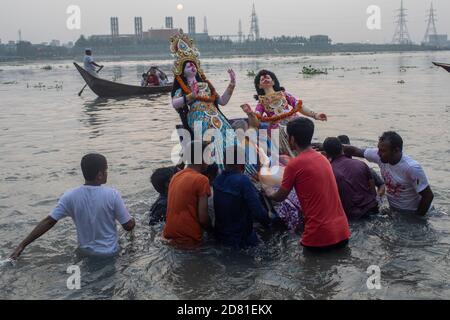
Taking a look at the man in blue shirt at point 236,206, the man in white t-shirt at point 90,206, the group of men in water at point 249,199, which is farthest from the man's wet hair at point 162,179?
the man in white t-shirt at point 90,206

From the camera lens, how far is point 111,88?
20.5 meters

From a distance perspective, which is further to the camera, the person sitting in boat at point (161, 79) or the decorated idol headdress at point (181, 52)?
the person sitting in boat at point (161, 79)

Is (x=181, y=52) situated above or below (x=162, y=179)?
above

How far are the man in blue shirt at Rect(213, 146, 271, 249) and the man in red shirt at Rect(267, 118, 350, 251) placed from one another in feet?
0.77

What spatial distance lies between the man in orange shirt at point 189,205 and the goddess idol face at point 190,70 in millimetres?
1794

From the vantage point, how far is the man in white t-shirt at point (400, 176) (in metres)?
5.34

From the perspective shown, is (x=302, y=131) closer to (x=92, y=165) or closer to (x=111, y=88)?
(x=92, y=165)

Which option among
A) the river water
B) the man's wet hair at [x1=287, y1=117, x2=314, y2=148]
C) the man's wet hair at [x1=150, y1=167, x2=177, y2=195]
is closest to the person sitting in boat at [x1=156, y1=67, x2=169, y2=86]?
the river water

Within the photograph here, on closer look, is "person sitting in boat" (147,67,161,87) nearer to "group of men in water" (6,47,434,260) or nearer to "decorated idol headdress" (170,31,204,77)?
"decorated idol headdress" (170,31,204,77)

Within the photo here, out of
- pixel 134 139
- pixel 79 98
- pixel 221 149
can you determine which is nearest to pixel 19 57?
pixel 79 98

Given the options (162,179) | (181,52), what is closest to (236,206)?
(162,179)

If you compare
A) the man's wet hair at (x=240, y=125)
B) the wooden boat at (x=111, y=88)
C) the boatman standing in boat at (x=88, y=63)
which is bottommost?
the man's wet hair at (x=240, y=125)

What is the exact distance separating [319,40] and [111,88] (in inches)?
5322

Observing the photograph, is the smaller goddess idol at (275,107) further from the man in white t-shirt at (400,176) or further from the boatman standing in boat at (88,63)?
the boatman standing in boat at (88,63)
